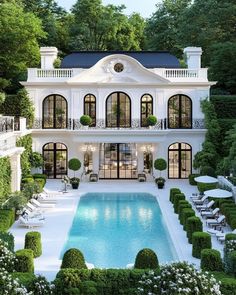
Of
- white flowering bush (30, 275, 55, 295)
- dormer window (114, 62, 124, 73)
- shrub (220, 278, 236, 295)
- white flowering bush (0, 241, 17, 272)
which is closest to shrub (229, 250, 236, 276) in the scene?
shrub (220, 278, 236, 295)

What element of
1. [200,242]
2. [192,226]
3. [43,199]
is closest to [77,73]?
[43,199]

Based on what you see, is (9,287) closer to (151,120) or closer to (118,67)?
(151,120)

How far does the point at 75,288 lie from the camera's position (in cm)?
1489

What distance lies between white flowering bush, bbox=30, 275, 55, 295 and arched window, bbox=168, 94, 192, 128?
27.5 m

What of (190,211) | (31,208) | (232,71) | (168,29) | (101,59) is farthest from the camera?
(168,29)

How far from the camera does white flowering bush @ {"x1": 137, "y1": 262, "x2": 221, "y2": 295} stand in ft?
42.1

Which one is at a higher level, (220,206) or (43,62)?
(43,62)

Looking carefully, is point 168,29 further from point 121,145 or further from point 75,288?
point 75,288

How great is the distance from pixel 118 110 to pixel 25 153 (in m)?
7.69

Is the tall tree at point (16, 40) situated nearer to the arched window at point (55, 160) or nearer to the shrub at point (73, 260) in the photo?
the arched window at point (55, 160)

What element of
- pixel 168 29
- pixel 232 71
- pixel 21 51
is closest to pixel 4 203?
pixel 21 51

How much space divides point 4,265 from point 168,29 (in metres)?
48.5

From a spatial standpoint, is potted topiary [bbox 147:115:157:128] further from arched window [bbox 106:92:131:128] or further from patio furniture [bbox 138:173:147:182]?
patio furniture [bbox 138:173:147:182]

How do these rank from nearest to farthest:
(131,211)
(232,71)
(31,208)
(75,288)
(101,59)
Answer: (75,288) → (31,208) → (131,211) → (101,59) → (232,71)
